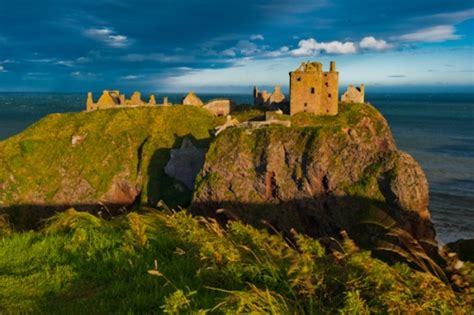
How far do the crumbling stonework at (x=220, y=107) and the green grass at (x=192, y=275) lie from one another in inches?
2743

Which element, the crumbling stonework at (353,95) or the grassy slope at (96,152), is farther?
the crumbling stonework at (353,95)

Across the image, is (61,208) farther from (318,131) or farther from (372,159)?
(372,159)

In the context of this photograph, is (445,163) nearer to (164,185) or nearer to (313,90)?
(313,90)

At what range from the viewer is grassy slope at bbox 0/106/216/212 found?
205 ft

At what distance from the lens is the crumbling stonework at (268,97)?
250 ft

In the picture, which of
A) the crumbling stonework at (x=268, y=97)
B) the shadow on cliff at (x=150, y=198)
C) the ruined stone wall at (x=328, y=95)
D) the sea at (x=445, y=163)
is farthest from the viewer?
the crumbling stonework at (x=268, y=97)

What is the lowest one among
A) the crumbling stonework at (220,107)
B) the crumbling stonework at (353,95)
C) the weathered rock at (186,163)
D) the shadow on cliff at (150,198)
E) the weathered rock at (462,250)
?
the shadow on cliff at (150,198)

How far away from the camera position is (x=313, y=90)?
6306 centimetres

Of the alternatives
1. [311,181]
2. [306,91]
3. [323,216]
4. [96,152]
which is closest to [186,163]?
[96,152]

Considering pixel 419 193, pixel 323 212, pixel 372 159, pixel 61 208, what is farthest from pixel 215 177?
pixel 61 208

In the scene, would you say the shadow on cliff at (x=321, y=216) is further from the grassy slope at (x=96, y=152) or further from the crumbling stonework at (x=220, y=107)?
the crumbling stonework at (x=220, y=107)

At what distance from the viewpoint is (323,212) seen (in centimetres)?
4712

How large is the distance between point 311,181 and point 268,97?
3652 centimetres

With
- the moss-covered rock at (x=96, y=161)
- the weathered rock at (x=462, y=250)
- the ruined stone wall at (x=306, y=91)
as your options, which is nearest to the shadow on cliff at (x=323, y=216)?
the moss-covered rock at (x=96, y=161)
